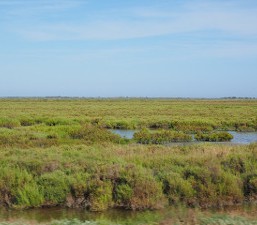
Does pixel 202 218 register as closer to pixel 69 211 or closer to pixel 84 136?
pixel 69 211

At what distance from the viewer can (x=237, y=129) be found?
3628 cm

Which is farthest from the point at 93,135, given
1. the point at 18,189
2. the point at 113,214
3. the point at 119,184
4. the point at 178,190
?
the point at 113,214

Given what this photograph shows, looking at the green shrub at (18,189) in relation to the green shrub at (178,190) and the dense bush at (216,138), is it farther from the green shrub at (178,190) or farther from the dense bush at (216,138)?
the dense bush at (216,138)

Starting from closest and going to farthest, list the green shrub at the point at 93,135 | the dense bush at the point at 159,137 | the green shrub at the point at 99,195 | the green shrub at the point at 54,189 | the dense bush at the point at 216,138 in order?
1. the green shrub at the point at 99,195
2. the green shrub at the point at 54,189
3. the green shrub at the point at 93,135
4. the dense bush at the point at 159,137
5. the dense bush at the point at 216,138

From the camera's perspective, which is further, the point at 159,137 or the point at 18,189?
the point at 159,137

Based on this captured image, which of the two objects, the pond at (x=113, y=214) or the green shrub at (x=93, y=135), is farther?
the green shrub at (x=93, y=135)

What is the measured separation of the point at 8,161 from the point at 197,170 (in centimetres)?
647

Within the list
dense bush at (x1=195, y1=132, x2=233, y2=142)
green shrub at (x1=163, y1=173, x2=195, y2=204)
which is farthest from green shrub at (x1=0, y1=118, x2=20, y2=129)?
green shrub at (x1=163, y1=173, x2=195, y2=204)

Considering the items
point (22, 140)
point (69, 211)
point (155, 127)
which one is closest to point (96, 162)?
point (69, 211)

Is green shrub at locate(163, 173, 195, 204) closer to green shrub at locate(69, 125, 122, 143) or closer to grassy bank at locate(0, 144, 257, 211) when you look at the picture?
grassy bank at locate(0, 144, 257, 211)

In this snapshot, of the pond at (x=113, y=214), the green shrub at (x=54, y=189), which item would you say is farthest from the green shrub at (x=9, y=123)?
the pond at (x=113, y=214)

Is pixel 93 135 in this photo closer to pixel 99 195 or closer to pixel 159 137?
pixel 159 137

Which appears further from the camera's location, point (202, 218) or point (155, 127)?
point (155, 127)

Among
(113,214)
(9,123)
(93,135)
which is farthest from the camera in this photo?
(9,123)
